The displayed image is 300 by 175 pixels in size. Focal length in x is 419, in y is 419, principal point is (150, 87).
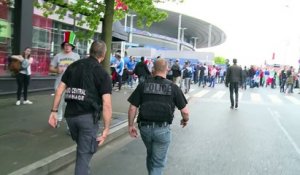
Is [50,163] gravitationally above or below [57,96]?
below

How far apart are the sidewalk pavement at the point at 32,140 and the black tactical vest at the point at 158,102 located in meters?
1.82

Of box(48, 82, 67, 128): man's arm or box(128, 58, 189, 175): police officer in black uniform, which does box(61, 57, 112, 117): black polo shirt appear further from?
box(128, 58, 189, 175): police officer in black uniform

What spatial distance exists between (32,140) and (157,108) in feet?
10.7

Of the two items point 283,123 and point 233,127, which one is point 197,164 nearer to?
point 233,127

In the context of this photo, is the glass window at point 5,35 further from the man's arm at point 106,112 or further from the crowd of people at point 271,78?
the crowd of people at point 271,78

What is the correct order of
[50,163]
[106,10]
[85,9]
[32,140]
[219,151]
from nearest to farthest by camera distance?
[50,163] → [32,140] → [219,151] → [106,10] → [85,9]

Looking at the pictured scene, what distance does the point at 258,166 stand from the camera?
267 inches

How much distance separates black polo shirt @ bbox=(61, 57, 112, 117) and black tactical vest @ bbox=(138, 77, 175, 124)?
1.70 ft

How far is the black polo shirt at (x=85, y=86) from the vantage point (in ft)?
14.8

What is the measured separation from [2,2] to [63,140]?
270 inches

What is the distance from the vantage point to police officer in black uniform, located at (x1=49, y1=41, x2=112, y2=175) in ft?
14.8

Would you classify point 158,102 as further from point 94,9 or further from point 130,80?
point 130,80

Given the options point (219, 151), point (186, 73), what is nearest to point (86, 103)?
point (219, 151)

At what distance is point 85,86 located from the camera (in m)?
4.50
